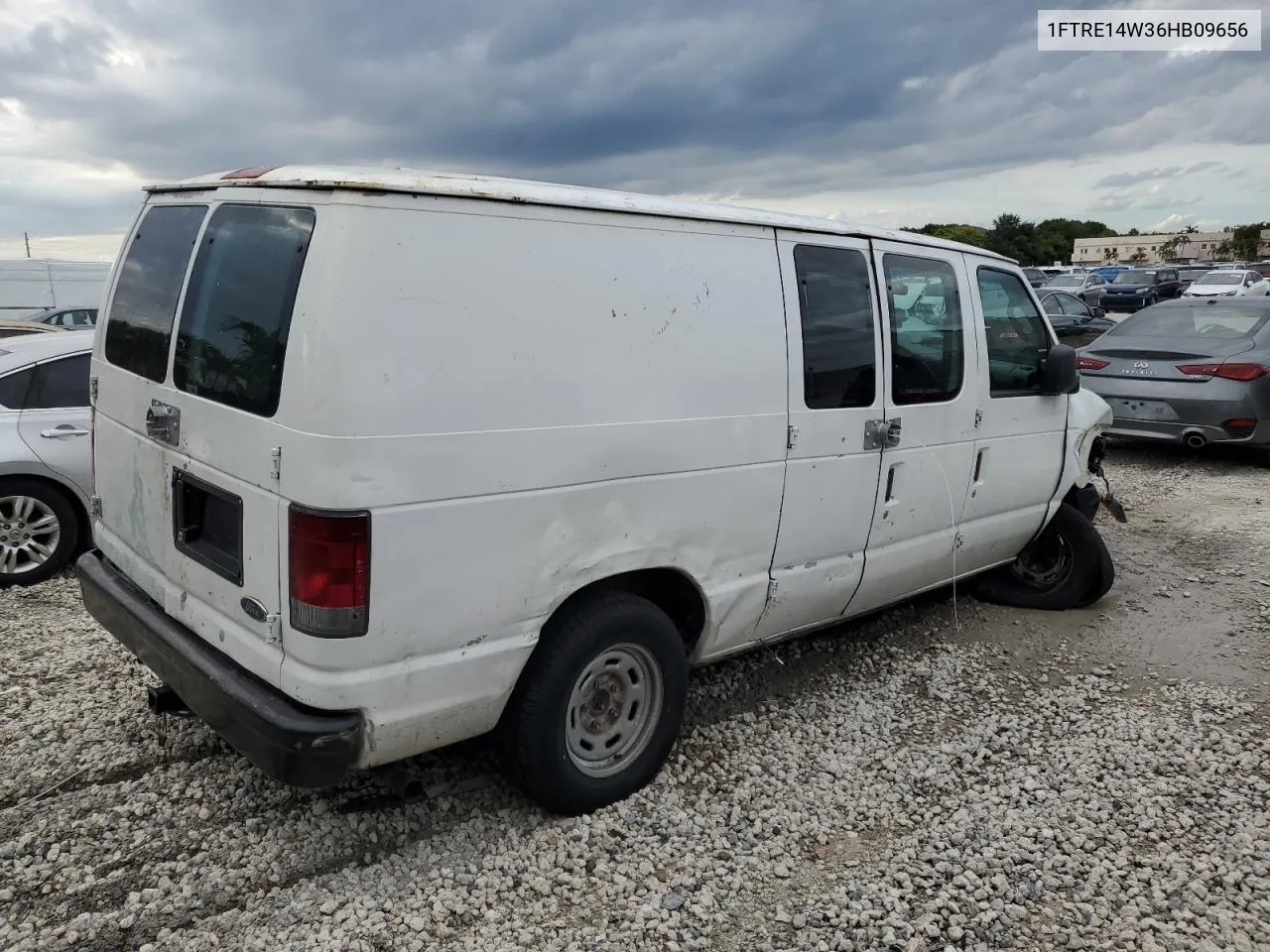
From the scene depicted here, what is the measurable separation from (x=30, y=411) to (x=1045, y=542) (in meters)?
6.14

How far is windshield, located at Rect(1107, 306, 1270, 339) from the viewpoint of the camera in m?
9.28

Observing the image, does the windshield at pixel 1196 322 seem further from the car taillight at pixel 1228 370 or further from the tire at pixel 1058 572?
the tire at pixel 1058 572

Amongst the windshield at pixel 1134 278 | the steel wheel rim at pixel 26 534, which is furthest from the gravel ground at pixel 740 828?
the windshield at pixel 1134 278

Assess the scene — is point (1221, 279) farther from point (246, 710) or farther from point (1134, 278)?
point (246, 710)

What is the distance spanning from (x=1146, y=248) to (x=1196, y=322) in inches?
4087

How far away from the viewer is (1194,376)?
879 centimetres

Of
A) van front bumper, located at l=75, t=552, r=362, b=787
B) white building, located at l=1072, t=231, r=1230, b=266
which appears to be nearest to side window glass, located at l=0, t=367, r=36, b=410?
van front bumper, located at l=75, t=552, r=362, b=787

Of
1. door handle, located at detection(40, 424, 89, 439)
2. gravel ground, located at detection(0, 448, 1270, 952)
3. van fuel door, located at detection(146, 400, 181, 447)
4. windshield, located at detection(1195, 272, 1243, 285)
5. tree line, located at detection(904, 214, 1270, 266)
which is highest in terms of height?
tree line, located at detection(904, 214, 1270, 266)

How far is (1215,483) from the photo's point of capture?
8.60 m

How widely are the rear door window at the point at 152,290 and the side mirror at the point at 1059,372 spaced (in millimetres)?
3968

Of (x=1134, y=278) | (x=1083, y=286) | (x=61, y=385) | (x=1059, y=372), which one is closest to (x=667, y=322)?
(x=1059, y=372)

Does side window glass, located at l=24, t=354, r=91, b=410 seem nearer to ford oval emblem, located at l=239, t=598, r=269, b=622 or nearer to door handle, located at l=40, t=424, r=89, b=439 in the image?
door handle, located at l=40, t=424, r=89, b=439

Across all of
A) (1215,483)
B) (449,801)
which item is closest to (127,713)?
(449,801)

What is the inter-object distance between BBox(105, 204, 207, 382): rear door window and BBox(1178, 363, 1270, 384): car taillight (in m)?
8.76
